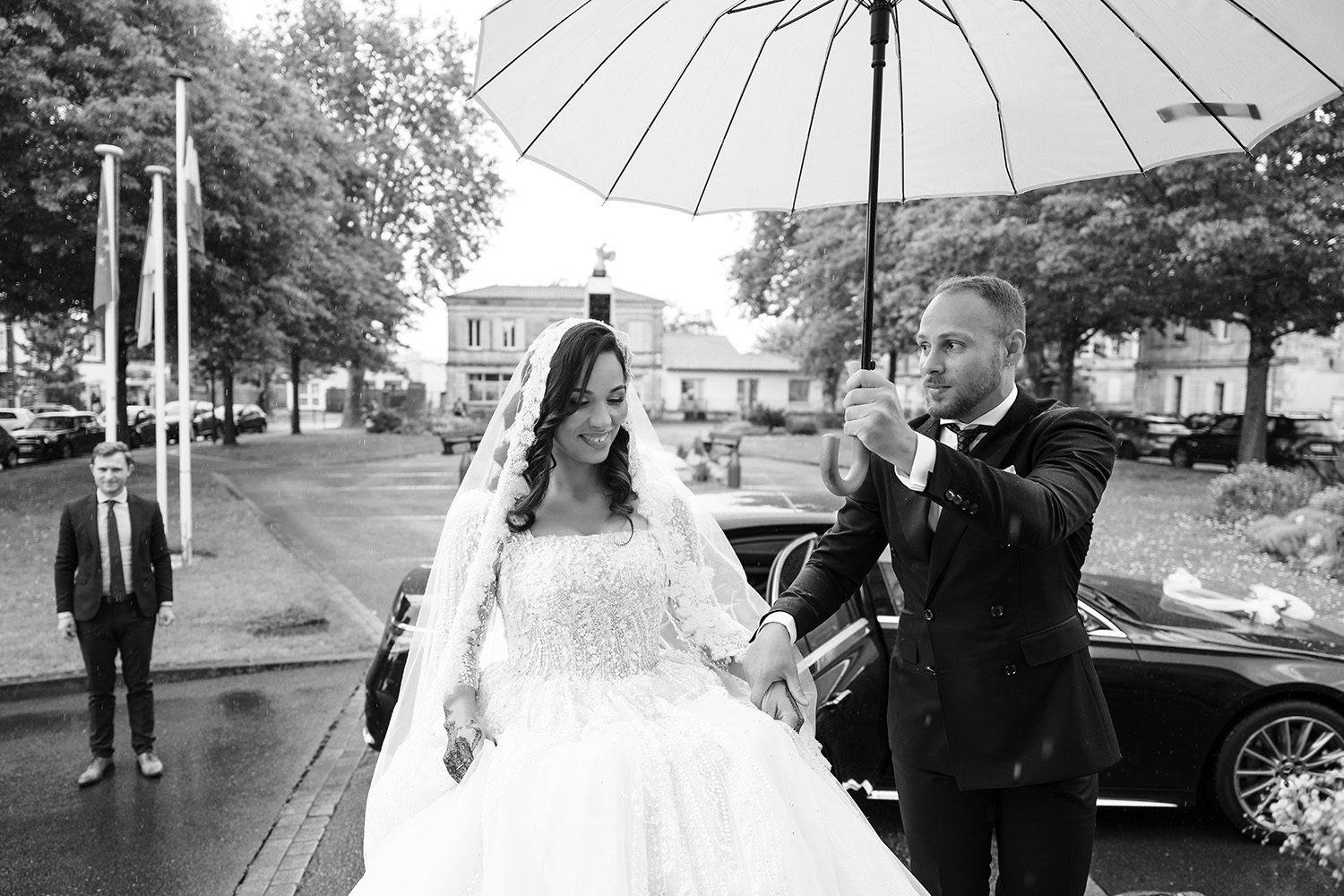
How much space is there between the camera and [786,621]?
8.66ft

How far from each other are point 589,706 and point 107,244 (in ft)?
36.5

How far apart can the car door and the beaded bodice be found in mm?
1834

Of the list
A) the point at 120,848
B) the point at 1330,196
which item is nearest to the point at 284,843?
the point at 120,848

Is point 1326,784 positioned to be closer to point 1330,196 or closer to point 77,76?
point 1330,196

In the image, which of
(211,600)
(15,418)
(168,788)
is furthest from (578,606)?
(15,418)

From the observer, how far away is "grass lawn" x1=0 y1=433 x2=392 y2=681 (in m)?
8.16

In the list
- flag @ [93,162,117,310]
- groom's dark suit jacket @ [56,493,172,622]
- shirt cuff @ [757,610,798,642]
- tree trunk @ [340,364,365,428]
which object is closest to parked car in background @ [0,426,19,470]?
flag @ [93,162,117,310]

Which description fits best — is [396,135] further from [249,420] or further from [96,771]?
[96,771]

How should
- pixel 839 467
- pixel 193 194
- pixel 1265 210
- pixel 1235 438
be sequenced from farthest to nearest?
pixel 1235 438, pixel 1265 210, pixel 193 194, pixel 839 467

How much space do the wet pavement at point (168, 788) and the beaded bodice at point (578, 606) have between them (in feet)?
8.80

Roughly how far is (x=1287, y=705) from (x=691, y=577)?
3562 millimetres

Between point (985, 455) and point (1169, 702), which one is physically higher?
point (985, 455)

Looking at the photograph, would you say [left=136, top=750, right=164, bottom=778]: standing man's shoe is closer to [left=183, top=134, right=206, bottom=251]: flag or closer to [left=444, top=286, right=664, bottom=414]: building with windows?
[left=183, top=134, right=206, bottom=251]: flag

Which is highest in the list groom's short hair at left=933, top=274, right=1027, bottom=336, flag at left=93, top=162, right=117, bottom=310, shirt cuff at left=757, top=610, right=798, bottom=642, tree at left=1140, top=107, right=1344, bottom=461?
tree at left=1140, top=107, right=1344, bottom=461
